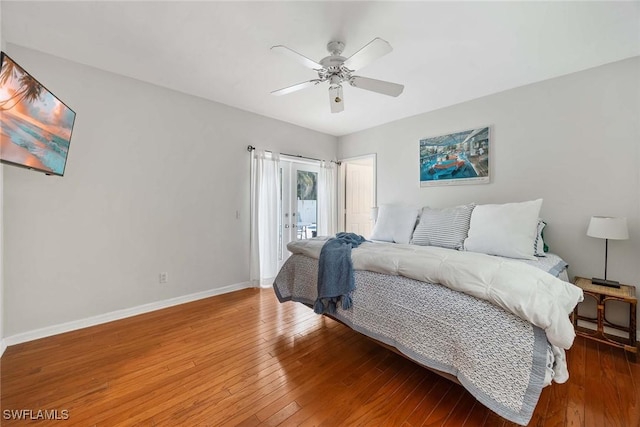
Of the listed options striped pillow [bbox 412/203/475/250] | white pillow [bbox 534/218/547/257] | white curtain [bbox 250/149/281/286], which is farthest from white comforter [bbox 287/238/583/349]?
white curtain [bbox 250/149/281/286]

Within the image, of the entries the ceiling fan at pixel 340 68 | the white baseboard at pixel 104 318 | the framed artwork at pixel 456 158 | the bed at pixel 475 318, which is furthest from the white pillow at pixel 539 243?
→ the white baseboard at pixel 104 318

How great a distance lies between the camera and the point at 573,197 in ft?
8.61

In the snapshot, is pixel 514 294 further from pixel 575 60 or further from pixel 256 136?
pixel 256 136

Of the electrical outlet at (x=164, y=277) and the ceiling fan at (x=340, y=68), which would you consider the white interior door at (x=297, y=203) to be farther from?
the ceiling fan at (x=340, y=68)

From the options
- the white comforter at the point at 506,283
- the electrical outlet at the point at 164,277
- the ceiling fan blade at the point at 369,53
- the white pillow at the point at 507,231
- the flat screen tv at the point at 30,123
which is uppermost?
the ceiling fan blade at the point at 369,53

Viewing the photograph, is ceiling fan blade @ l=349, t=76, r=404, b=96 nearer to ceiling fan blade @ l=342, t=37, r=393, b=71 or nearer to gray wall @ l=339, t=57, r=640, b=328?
ceiling fan blade @ l=342, t=37, r=393, b=71

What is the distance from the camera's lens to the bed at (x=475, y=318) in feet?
4.18

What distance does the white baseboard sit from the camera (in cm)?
229

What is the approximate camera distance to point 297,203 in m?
4.49

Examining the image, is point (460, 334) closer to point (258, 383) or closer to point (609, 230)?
point (258, 383)

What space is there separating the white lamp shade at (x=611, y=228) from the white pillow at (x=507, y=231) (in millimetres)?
414

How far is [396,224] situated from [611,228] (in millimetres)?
1901

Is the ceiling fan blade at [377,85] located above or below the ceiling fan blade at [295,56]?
below

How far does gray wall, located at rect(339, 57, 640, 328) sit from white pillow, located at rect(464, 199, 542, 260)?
50 centimetres
